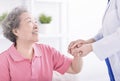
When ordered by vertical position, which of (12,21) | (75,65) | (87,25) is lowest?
(75,65)

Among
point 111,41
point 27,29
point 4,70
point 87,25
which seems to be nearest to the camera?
point 111,41

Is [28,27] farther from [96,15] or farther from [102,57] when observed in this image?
[96,15]

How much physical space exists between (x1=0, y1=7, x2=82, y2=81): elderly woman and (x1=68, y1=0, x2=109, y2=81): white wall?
0.99m

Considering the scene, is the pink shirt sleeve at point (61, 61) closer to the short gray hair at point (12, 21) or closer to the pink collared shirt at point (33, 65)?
the pink collared shirt at point (33, 65)

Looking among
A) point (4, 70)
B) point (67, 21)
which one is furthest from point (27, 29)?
point (67, 21)

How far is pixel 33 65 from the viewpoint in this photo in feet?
6.41

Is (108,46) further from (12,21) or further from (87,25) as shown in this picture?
(87,25)

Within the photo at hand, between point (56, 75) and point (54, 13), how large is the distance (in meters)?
0.92

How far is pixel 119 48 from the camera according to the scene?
5.02ft

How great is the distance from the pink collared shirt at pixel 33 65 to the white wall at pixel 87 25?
3.22 ft

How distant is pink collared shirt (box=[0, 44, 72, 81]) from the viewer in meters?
1.90

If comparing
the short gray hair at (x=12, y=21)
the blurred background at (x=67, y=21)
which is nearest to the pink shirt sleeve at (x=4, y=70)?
the short gray hair at (x=12, y=21)

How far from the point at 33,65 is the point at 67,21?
3.77 feet

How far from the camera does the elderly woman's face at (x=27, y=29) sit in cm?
199
